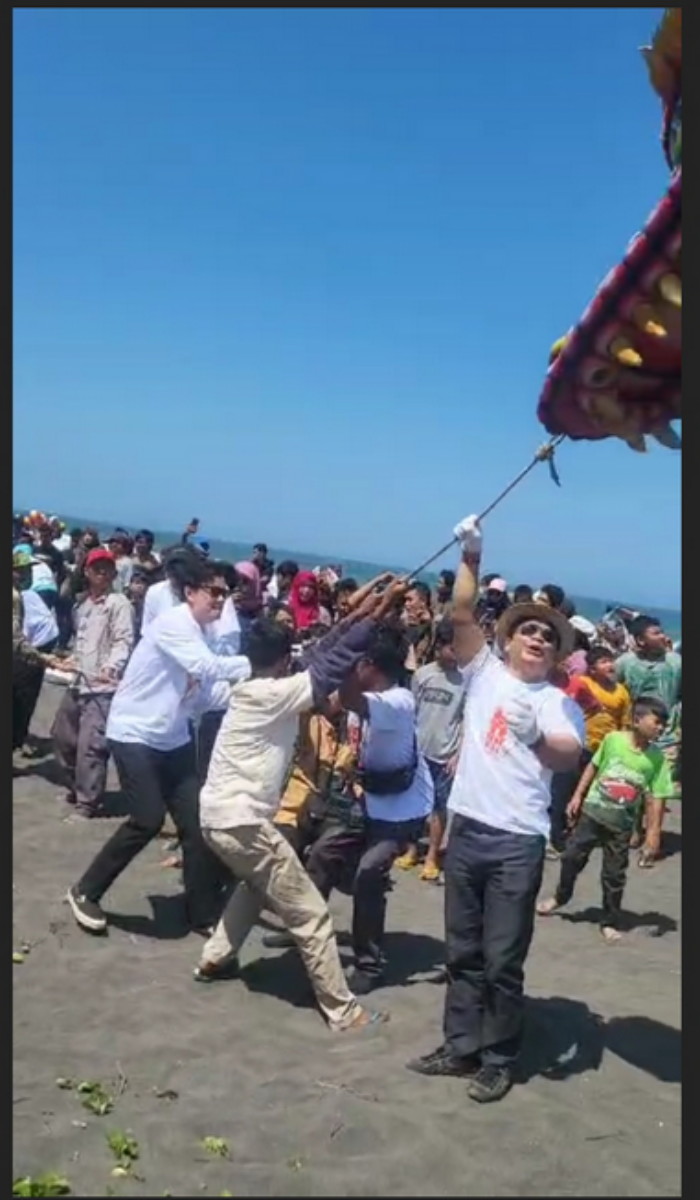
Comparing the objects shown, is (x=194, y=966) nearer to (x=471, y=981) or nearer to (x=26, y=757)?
(x=471, y=981)

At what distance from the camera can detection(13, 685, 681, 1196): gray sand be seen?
12.7 ft

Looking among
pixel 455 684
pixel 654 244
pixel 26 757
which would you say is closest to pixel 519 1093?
pixel 654 244

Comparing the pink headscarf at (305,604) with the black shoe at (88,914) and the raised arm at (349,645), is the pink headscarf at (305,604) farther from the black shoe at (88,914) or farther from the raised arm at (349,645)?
the raised arm at (349,645)

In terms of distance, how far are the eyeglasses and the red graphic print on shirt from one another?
1.18 ft

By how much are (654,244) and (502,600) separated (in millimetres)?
8976

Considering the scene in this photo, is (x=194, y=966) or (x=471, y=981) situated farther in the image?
(x=194, y=966)

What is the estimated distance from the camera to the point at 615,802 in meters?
7.21

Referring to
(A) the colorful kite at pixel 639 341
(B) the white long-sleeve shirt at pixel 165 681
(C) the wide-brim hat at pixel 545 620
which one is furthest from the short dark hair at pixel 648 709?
(A) the colorful kite at pixel 639 341

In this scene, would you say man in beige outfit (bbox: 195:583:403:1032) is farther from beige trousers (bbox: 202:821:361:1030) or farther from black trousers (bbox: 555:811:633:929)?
black trousers (bbox: 555:811:633:929)

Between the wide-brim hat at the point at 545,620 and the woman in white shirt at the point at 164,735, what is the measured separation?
1.69m

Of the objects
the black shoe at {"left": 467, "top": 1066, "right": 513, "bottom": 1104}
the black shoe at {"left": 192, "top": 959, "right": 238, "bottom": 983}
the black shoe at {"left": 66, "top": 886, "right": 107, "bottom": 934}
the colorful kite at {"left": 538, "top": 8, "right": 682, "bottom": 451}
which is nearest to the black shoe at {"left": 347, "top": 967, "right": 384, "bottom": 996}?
the black shoe at {"left": 192, "top": 959, "right": 238, "bottom": 983}

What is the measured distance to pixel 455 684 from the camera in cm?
821

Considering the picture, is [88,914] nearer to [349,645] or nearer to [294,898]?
[294,898]

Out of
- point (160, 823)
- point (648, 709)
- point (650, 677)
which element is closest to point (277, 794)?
point (160, 823)
